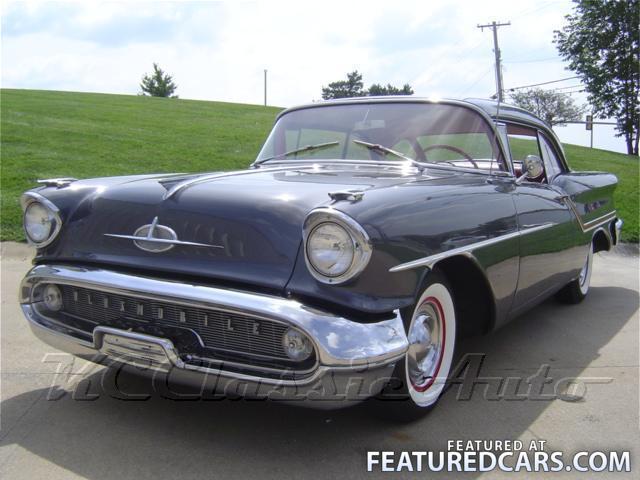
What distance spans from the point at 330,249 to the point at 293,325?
12.0 inches

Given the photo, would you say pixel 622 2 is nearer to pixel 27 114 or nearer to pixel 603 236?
pixel 27 114

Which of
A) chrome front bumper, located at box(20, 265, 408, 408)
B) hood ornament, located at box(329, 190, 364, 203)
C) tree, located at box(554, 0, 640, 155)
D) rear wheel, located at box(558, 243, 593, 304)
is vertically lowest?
rear wheel, located at box(558, 243, 593, 304)

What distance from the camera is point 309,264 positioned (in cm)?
221

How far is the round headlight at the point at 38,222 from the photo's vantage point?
2812 mm

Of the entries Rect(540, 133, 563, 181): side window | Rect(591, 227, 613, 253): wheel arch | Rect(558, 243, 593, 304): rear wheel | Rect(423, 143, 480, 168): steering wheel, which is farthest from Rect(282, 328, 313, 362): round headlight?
Rect(591, 227, 613, 253): wheel arch

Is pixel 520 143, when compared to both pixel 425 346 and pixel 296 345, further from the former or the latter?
pixel 296 345

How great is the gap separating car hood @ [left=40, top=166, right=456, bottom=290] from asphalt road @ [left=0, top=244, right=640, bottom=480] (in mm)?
687

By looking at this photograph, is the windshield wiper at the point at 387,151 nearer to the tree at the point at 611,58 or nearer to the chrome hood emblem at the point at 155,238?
the chrome hood emblem at the point at 155,238

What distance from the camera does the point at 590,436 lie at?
264cm

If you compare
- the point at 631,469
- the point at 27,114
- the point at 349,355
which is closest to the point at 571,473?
the point at 631,469

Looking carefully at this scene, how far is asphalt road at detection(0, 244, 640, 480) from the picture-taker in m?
2.31

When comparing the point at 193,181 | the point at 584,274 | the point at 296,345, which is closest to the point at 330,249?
the point at 296,345

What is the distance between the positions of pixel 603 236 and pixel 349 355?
383 centimetres

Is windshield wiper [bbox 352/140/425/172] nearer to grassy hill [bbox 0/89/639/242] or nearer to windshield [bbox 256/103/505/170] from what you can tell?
windshield [bbox 256/103/505/170]
